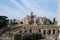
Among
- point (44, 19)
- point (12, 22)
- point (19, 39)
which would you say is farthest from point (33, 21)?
point (19, 39)

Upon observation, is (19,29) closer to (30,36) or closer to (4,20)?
(4,20)

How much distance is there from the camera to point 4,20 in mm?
44969

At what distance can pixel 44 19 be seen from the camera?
53.1 m

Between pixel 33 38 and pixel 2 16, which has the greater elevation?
pixel 2 16

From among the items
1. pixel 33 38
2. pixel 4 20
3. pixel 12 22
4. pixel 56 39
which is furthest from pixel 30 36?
pixel 12 22

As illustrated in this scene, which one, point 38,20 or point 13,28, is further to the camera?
point 38,20

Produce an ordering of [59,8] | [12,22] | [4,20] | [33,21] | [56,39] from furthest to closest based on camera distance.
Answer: [33,21] < [12,22] < [4,20] < [59,8] < [56,39]

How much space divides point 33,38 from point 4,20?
20.1 m

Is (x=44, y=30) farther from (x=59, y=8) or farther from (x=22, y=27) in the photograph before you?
(x=59, y=8)

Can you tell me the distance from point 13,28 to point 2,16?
6.18 m

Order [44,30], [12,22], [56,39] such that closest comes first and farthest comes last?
1. [56,39]
2. [44,30]
3. [12,22]

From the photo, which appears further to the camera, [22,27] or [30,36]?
Result: [22,27]

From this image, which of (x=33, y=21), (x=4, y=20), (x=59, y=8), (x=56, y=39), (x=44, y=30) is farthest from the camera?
(x=33, y=21)

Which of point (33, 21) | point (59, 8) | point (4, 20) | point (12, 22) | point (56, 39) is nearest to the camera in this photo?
point (56, 39)
